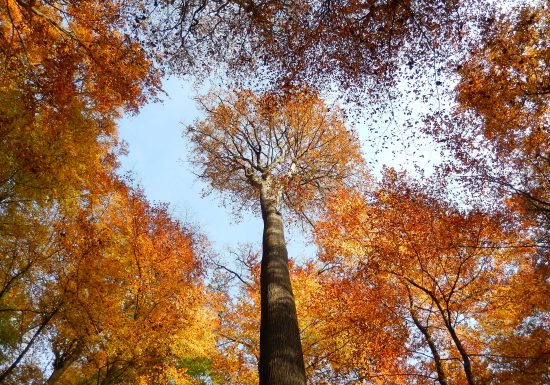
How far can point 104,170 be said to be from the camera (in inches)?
530

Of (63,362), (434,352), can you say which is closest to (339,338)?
(434,352)

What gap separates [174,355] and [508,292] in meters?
10.6

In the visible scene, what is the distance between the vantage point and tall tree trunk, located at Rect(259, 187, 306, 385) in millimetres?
4144

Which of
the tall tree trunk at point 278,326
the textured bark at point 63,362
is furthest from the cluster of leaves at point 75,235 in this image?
the tall tree trunk at point 278,326

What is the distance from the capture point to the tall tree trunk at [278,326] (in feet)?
13.6

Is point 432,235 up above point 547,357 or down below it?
above

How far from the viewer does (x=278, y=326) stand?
4840 millimetres

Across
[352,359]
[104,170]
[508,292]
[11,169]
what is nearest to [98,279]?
[11,169]

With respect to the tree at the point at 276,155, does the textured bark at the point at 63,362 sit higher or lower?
lower

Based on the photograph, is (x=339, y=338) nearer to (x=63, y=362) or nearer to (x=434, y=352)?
(x=434, y=352)

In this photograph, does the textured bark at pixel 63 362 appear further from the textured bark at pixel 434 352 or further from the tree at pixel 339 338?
the textured bark at pixel 434 352

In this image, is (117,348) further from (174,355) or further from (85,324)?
(174,355)

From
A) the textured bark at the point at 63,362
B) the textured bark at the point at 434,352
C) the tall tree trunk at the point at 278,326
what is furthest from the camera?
the textured bark at the point at 63,362

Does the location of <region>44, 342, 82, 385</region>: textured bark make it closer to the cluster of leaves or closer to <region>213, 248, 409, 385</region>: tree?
the cluster of leaves
